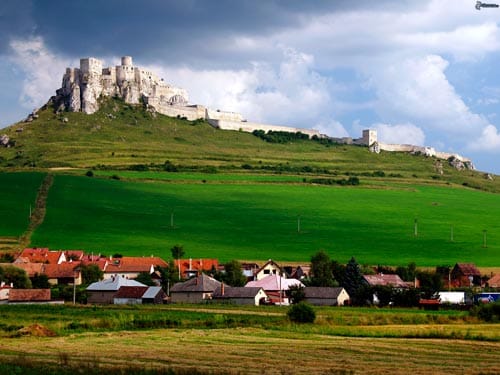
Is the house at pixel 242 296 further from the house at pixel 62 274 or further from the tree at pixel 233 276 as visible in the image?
the house at pixel 62 274

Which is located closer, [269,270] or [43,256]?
[269,270]

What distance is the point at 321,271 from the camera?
81250 millimetres

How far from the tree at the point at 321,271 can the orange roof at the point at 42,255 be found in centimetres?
2546

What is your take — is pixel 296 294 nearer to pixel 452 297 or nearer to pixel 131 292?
pixel 452 297

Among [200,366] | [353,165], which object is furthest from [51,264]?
[353,165]

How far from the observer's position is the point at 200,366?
28859mm

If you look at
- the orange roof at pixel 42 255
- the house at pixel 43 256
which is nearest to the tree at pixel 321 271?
the house at pixel 43 256

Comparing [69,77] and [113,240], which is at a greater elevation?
[69,77]

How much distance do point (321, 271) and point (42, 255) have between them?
1141 inches

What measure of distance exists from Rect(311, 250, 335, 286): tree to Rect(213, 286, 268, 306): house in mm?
7414

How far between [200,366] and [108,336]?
1211cm

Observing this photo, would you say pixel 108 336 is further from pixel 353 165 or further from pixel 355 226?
pixel 353 165

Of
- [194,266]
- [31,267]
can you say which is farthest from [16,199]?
[194,266]

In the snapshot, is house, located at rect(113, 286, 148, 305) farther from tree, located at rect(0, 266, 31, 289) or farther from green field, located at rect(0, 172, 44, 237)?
green field, located at rect(0, 172, 44, 237)
